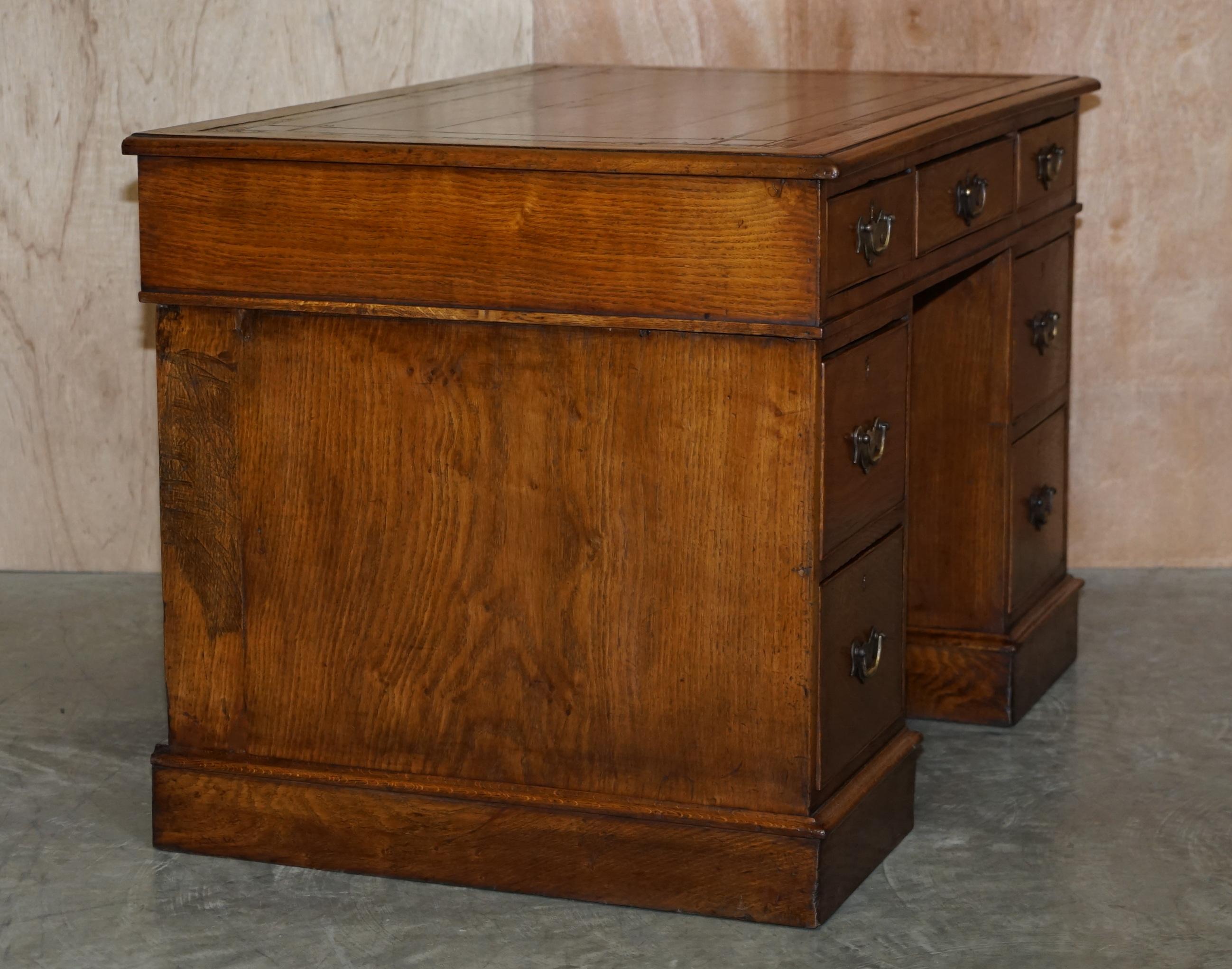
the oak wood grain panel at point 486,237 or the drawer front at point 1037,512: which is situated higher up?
the oak wood grain panel at point 486,237

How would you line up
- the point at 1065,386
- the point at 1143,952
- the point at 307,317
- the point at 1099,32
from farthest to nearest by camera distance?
the point at 1099,32 → the point at 1065,386 → the point at 307,317 → the point at 1143,952

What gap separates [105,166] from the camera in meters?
3.42

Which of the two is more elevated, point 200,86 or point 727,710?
point 200,86

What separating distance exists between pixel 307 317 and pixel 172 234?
0.18 m

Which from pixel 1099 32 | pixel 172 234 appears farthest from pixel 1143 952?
pixel 1099 32

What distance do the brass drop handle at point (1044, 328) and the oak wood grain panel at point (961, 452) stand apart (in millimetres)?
115

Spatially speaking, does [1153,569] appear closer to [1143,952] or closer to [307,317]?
[1143,952]

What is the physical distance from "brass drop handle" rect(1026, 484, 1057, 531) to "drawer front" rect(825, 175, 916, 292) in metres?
0.77

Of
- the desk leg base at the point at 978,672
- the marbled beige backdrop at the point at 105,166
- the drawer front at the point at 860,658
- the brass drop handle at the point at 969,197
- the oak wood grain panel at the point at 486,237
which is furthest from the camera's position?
the marbled beige backdrop at the point at 105,166

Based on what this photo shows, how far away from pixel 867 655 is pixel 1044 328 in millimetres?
850

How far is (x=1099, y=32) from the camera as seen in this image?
339 cm

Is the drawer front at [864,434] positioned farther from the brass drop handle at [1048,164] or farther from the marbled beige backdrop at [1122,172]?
the marbled beige backdrop at [1122,172]

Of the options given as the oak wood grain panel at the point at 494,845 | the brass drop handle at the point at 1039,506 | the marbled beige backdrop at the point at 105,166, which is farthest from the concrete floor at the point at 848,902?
the marbled beige backdrop at the point at 105,166

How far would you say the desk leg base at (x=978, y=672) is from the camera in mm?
2805
